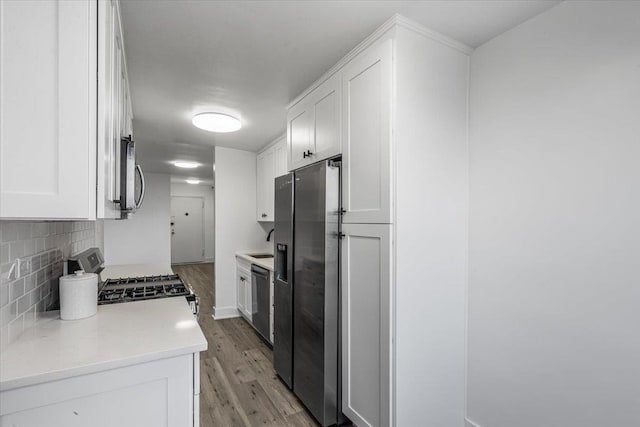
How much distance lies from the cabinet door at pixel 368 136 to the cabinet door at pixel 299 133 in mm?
495

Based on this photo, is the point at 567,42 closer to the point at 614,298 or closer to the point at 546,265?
the point at 546,265

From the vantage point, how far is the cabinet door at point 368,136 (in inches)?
60.8

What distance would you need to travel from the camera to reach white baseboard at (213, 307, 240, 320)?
4109 mm

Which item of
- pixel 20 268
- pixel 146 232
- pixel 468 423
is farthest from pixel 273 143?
pixel 146 232

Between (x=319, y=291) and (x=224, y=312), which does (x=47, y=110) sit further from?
(x=224, y=312)

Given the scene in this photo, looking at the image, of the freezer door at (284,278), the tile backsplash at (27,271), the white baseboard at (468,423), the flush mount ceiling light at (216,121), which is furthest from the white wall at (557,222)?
the tile backsplash at (27,271)

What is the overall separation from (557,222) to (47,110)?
6.53 ft

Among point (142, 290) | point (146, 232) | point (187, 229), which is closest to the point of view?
point (142, 290)

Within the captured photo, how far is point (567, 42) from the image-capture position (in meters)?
1.36

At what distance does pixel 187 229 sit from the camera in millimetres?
8930

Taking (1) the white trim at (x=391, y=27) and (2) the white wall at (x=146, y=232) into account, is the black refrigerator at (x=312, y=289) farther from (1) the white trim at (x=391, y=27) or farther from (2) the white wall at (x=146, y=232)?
(2) the white wall at (x=146, y=232)

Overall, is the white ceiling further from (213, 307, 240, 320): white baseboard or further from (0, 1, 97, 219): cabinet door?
(213, 307, 240, 320): white baseboard

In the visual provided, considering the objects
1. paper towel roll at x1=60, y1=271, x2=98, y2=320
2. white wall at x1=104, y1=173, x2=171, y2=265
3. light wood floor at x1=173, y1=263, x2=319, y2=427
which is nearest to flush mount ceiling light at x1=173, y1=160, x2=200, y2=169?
white wall at x1=104, y1=173, x2=171, y2=265

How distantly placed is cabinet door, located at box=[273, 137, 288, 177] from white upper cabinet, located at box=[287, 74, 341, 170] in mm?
921
